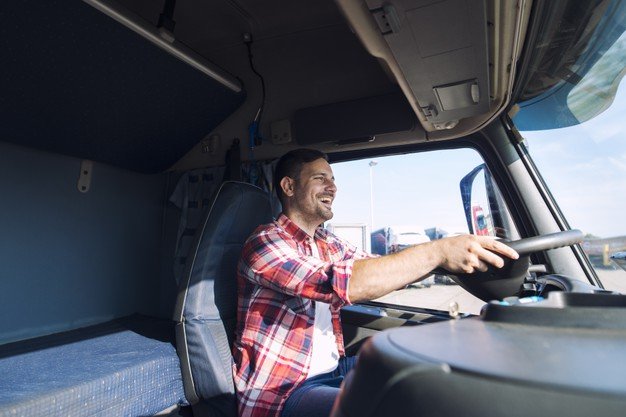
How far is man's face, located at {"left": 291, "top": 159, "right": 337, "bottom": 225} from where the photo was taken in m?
1.76

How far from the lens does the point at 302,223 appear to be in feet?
5.83

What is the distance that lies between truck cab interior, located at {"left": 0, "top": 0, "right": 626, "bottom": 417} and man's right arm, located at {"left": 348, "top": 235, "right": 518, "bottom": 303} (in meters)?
0.06

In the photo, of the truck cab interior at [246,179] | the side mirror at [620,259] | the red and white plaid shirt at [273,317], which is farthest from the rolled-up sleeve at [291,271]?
the side mirror at [620,259]

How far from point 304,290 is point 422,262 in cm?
38

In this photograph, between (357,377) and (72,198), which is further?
(72,198)

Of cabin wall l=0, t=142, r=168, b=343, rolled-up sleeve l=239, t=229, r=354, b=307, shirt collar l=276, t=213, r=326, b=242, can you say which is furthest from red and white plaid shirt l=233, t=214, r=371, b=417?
cabin wall l=0, t=142, r=168, b=343

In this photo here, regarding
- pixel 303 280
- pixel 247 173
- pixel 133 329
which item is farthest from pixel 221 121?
pixel 303 280

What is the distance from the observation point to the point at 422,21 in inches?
41.9

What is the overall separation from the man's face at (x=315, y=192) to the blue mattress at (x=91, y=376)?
850 millimetres

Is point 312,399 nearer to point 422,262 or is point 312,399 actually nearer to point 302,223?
point 422,262

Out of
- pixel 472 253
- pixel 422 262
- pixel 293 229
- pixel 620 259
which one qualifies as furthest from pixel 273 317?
pixel 620 259

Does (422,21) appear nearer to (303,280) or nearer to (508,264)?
(508,264)

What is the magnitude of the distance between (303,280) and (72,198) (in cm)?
178

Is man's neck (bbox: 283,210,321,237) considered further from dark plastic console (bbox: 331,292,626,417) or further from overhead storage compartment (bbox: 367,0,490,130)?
dark plastic console (bbox: 331,292,626,417)
